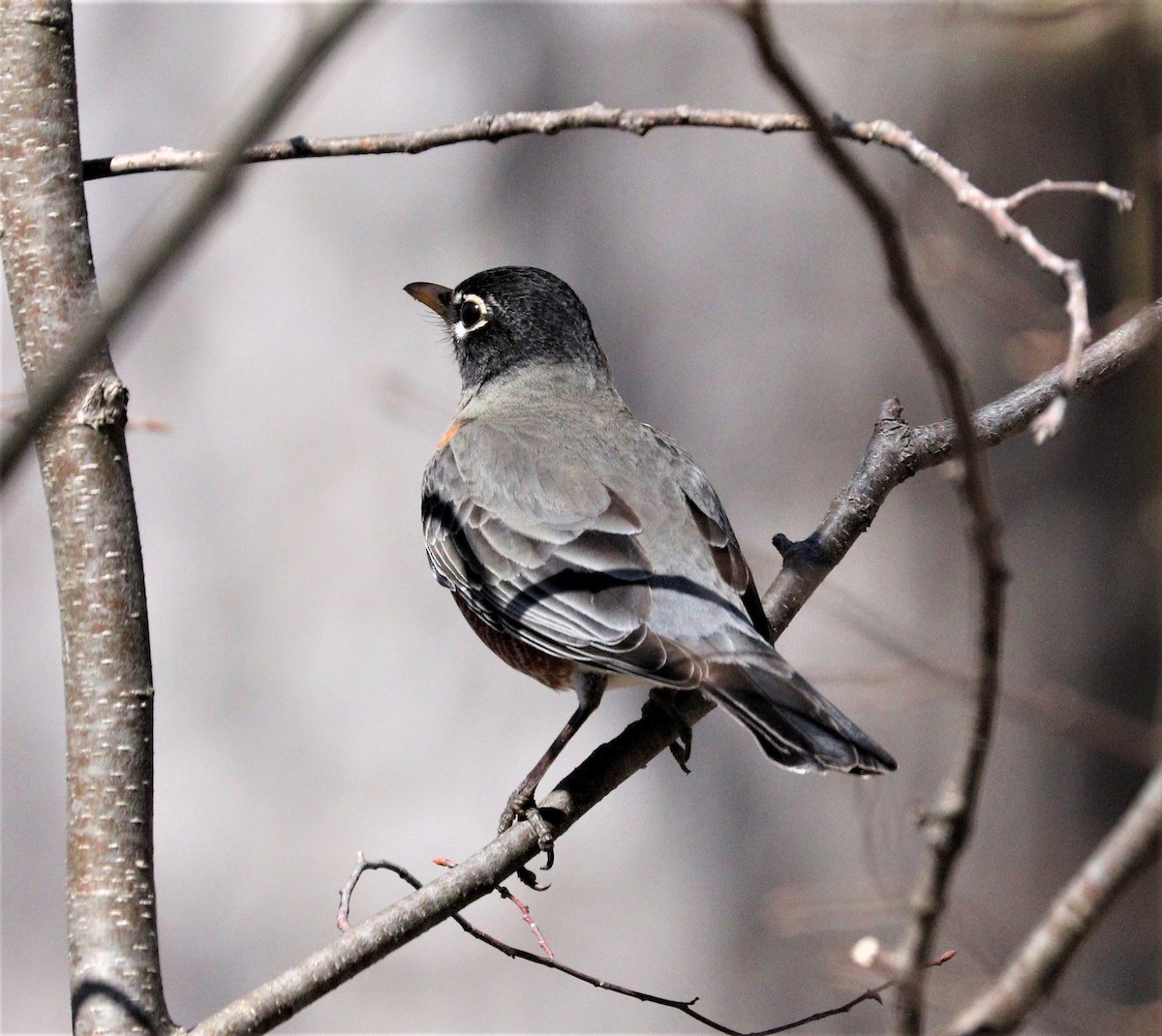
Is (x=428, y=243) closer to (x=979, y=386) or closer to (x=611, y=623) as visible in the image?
(x=979, y=386)

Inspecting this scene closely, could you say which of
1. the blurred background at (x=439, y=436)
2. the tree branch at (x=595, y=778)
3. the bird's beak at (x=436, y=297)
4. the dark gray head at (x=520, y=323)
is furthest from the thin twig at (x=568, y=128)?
the blurred background at (x=439, y=436)

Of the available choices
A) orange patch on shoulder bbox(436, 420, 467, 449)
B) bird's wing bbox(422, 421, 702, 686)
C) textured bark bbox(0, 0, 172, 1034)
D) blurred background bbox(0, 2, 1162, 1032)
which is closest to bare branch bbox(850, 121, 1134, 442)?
bird's wing bbox(422, 421, 702, 686)

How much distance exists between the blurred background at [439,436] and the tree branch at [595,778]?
6.32 ft

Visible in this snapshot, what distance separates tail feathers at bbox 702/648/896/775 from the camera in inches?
76.7

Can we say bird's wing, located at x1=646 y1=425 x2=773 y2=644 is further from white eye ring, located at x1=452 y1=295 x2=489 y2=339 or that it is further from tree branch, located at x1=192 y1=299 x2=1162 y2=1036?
white eye ring, located at x1=452 y1=295 x2=489 y2=339

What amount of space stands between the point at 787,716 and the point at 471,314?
1.96 m

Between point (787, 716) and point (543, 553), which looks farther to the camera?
point (543, 553)

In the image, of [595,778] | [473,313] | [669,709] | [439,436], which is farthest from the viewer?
[439,436]

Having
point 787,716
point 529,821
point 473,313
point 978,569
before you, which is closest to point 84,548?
point 529,821

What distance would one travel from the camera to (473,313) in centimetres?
367

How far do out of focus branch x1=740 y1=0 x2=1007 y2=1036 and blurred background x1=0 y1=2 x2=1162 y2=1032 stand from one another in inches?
131

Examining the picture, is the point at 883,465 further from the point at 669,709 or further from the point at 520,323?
the point at 520,323

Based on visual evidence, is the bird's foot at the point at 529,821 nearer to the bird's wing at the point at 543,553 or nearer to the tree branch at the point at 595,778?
the tree branch at the point at 595,778

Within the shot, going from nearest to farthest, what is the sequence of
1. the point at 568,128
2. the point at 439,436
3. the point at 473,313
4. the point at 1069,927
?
the point at 1069,927 < the point at 568,128 < the point at 473,313 < the point at 439,436
